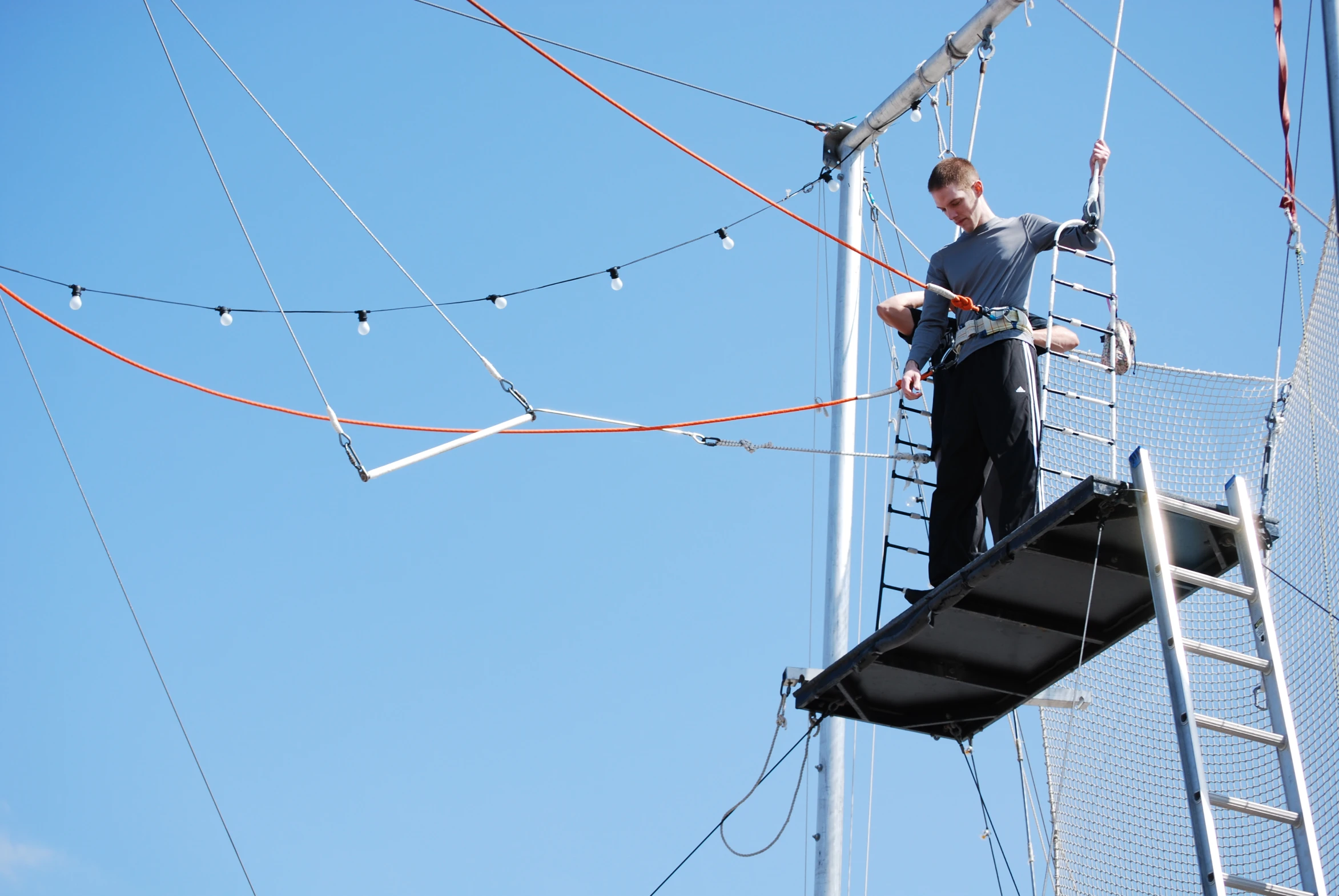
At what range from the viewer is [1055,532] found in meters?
4.72

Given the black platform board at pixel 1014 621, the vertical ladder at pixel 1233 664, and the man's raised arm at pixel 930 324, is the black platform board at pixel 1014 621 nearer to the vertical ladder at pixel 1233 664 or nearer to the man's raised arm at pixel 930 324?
the vertical ladder at pixel 1233 664

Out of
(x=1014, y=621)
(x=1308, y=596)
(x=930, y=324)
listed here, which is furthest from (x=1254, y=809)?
(x=930, y=324)

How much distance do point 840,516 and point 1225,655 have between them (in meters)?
3.28

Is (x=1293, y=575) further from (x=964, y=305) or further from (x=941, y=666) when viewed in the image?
(x=964, y=305)

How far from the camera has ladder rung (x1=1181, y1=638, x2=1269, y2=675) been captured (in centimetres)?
412

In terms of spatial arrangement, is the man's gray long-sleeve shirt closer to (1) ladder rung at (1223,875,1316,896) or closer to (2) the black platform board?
(2) the black platform board

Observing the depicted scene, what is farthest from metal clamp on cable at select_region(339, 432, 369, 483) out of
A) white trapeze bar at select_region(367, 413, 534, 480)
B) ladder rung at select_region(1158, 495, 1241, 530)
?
ladder rung at select_region(1158, 495, 1241, 530)

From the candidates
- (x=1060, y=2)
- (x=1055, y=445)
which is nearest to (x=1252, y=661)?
(x=1055, y=445)

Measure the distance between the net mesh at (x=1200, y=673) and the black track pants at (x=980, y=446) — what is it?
79cm

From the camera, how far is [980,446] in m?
5.13

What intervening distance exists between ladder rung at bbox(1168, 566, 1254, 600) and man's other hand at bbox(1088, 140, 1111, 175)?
1397 mm

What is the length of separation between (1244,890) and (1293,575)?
2.25 metres

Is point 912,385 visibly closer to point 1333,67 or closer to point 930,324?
point 930,324

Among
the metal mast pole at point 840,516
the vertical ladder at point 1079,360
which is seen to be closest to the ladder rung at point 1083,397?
the vertical ladder at point 1079,360
